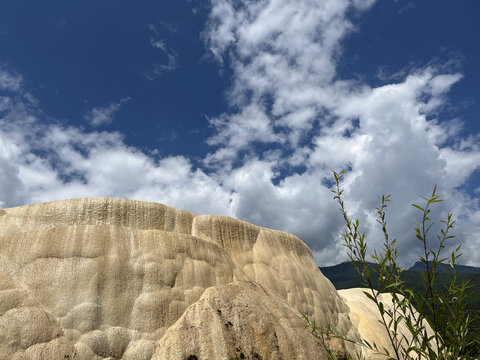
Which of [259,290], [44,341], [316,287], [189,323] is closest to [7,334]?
[44,341]

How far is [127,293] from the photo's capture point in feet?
44.7

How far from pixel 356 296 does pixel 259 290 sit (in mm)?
16294

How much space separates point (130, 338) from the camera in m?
12.8

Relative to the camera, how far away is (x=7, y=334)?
11.0 metres

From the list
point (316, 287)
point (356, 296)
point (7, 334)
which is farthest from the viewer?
point (356, 296)

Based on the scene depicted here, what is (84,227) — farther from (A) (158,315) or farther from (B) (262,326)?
(B) (262,326)

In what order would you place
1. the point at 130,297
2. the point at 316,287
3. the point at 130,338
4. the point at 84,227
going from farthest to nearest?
1. the point at 316,287
2. the point at 84,227
3. the point at 130,297
4. the point at 130,338

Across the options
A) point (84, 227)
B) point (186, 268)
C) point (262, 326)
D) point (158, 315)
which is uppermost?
point (84, 227)

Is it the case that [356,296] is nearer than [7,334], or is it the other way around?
[7,334]

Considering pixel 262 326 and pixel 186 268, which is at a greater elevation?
pixel 186 268

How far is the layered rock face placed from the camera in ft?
39.9

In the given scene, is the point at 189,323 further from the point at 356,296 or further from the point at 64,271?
the point at 356,296

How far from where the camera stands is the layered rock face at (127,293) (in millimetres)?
12148

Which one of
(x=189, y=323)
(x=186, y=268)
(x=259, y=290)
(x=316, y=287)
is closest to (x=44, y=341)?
(x=189, y=323)
